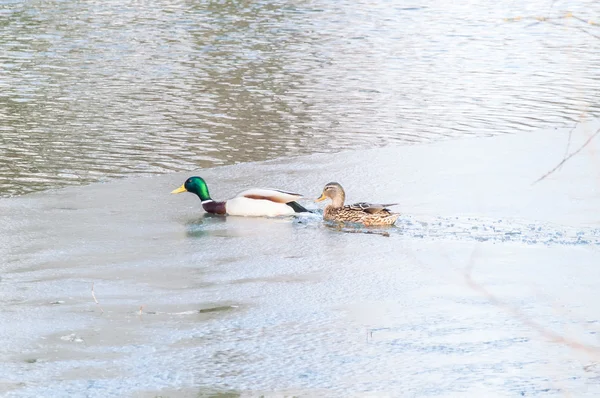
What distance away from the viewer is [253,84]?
610 inches

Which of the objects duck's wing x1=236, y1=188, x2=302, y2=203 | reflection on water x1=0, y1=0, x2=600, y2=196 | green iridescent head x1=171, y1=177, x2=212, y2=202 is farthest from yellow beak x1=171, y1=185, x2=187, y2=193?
reflection on water x1=0, y1=0, x2=600, y2=196

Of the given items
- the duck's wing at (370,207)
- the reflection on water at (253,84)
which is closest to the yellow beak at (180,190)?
the reflection on water at (253,84)

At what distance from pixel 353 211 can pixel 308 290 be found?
5.65 ft

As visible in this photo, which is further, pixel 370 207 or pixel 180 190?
pixel 180 190

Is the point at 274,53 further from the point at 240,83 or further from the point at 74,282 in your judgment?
the point at 74,282

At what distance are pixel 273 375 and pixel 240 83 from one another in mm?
10712

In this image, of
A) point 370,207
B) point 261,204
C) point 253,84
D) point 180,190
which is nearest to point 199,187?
point 180,190

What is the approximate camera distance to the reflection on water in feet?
37.1

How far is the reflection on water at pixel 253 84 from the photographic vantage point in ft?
37.1

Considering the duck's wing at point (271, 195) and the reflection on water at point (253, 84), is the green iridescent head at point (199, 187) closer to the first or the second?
the duck's wing at point (271, 195)

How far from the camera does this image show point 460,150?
11.1 meters

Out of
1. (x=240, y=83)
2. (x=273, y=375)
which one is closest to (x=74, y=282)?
(x=273, y=375)

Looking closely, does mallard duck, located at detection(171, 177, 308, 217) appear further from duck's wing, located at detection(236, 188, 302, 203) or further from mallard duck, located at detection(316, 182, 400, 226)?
mallard duck, located at detection(316, 182, 400, 226)

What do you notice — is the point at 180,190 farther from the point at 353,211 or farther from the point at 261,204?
the point at 353,211
